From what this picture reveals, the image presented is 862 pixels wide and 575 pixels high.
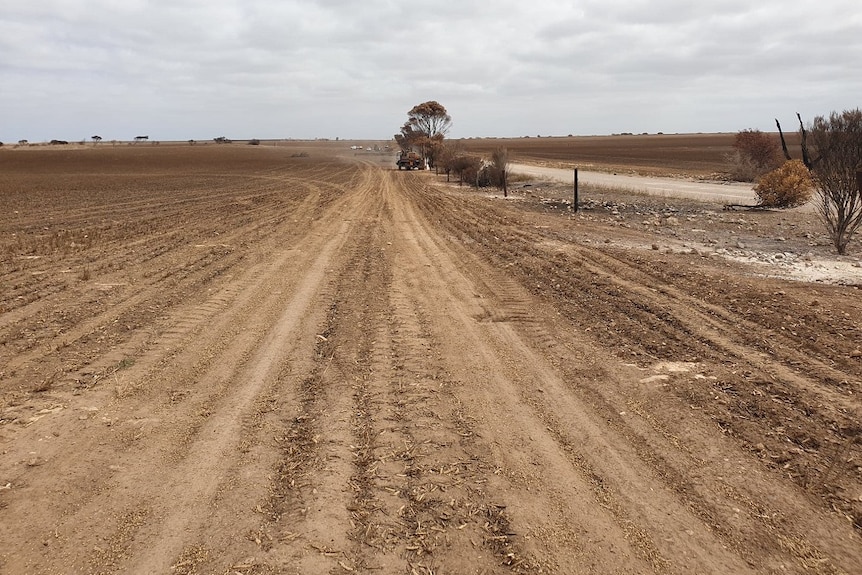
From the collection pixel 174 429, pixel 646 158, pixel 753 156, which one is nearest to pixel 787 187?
pixel 753 156

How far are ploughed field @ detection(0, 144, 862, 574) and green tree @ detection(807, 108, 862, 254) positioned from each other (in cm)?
369

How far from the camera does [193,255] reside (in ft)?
34.4

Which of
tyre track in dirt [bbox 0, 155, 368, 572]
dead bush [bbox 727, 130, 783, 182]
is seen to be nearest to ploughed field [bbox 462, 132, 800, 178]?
dead bush [bbox 727, 130, 783, 182]

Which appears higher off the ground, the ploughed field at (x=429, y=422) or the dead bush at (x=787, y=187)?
the dead bush at (x=787, y=187)

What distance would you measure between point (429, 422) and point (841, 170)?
1090cm

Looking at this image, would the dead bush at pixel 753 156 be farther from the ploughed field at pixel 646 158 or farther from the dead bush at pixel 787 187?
the dead bush at pixel 787 187

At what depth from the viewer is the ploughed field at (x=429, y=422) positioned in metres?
2.86

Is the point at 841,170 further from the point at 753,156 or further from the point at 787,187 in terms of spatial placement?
the point at 753,156

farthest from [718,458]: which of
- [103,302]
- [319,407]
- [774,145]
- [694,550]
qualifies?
[774,145]

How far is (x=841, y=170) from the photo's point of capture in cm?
1060

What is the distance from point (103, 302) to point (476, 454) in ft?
19.4

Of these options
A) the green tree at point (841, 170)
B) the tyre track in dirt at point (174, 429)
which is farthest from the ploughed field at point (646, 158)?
the tyre track in dirt at point (174, 429)

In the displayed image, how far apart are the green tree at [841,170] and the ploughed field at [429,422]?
3.69 m

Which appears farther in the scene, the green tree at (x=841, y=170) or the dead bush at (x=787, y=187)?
the dead bush at (x=787, y=187)
